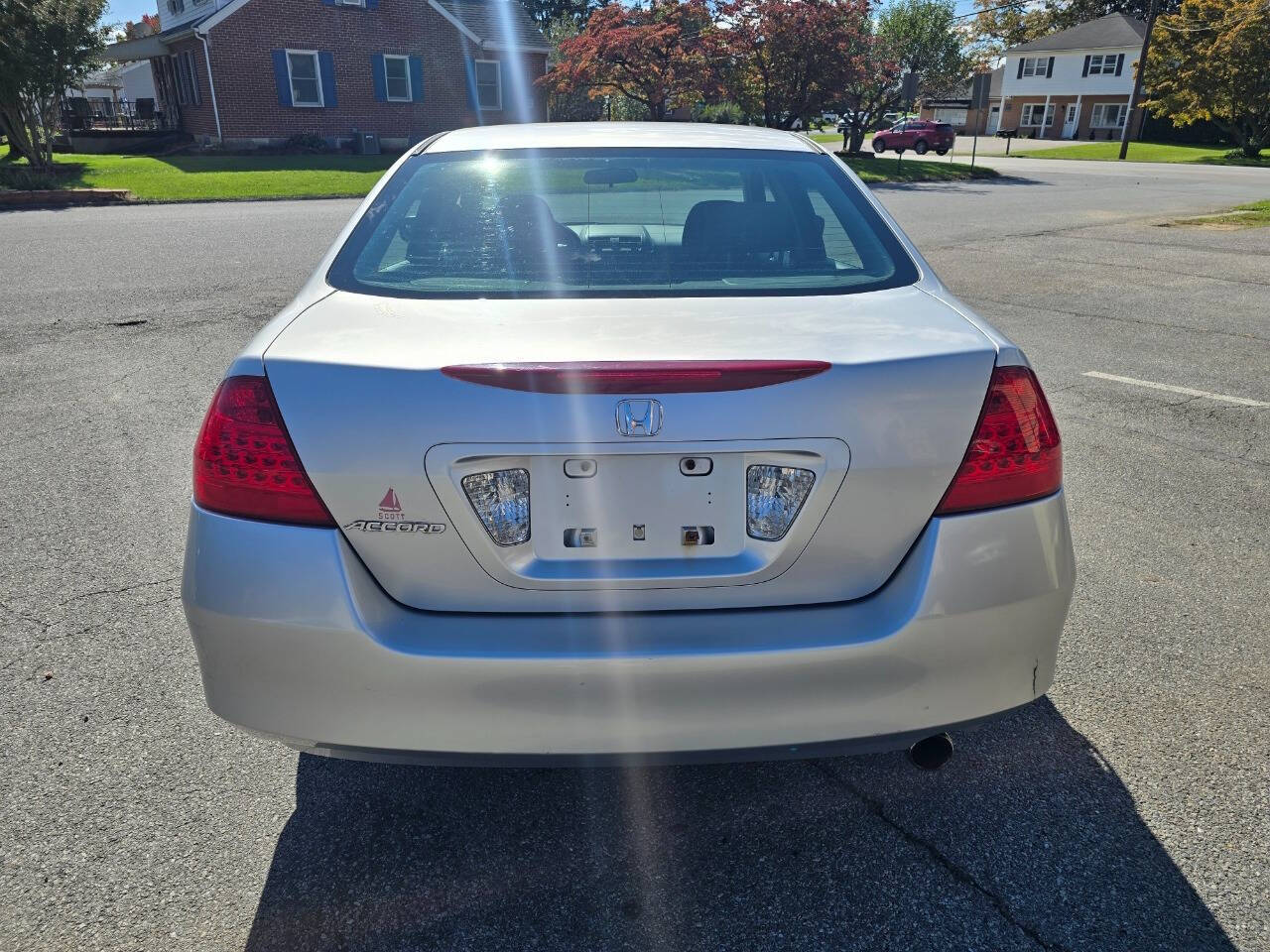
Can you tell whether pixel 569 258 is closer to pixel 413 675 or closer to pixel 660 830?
pixel 413 675

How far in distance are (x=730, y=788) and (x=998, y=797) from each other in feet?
2.25

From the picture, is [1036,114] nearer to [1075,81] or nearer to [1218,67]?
[1075,81]

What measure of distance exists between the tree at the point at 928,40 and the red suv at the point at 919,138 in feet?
61.6

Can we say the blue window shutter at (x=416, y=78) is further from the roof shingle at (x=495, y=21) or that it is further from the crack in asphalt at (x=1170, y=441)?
the crack in asphalt at (x=1170, y=441)

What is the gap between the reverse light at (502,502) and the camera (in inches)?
72.9

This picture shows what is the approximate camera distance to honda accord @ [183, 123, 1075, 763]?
1.84 m

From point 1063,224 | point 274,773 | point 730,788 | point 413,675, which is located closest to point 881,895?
point 730,788

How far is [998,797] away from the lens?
8.12 feet

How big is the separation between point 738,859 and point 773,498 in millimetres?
950

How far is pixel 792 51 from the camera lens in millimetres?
25500

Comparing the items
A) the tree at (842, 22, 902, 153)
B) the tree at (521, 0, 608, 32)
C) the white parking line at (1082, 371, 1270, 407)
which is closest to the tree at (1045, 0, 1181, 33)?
the tree at (521, 0, 608, 32)

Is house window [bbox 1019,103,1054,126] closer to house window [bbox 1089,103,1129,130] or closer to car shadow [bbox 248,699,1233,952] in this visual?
house window [bbox 1089,103,1129,130]

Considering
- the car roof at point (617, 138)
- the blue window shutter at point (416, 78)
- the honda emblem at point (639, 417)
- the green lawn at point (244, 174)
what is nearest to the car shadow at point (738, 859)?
the honda emblem at point (639, 417)

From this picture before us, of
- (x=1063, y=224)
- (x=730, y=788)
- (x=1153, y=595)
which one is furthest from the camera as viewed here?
(x=1063, y=224)
